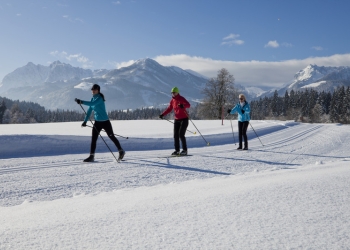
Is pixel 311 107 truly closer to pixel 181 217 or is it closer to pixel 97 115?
pixel 97 115

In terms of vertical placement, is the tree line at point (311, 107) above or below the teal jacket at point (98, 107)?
above

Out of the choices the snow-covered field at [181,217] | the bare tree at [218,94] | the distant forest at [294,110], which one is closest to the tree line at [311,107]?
the distant forest at [294,110]

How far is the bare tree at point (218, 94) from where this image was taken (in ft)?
146

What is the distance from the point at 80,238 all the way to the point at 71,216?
610 mm

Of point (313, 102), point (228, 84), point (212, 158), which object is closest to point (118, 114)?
point (313, 102)

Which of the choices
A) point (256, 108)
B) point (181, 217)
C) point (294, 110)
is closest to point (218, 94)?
point (181, 217)

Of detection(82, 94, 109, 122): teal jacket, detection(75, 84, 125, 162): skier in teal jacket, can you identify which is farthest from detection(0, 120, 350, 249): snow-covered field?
detection(82, 94, 109, 122): teal jacket

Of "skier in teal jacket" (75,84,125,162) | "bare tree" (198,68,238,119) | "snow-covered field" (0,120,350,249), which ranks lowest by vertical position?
"snow-covered field" (0,120,350,249)

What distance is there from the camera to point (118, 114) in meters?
156

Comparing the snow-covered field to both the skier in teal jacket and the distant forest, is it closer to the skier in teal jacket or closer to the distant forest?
the skier in teal jacket

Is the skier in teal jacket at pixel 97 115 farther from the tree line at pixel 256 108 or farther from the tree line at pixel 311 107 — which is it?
the tree line at pixel 311 107

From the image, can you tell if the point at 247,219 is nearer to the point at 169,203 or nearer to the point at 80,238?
the point at 169,203

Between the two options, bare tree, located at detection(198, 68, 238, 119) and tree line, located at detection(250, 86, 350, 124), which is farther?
tree line, located at detection(250, 86, 350, 124)

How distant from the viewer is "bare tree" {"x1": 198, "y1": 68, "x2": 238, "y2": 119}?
146 feet
